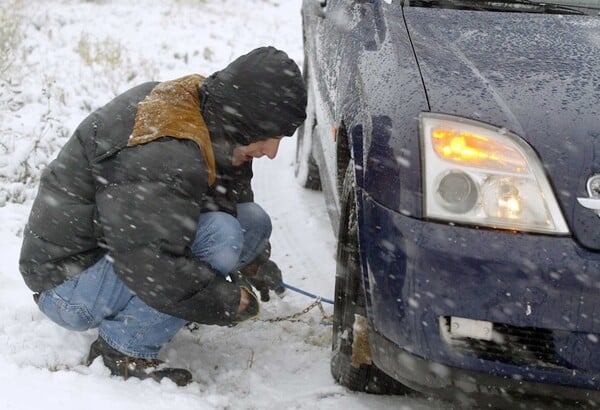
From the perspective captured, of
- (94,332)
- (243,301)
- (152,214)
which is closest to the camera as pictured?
(152,214)

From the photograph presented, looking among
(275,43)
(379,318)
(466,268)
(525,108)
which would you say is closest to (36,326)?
(379,318)

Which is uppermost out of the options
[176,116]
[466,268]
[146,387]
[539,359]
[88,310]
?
[176,116]

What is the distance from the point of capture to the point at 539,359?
1.98 metres

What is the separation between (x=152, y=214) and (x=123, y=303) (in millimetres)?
455

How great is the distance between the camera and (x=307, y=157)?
4777mm

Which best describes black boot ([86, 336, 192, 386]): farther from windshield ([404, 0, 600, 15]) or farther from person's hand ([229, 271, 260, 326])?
windshield ([404, 0, 600, 15])

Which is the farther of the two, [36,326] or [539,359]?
[36,326]

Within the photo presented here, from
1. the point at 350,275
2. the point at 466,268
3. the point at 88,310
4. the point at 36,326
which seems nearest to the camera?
the point at 466,268

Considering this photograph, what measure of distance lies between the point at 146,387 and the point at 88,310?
332 millimetres

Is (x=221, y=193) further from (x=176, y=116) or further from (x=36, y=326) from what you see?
(x=36, y=326)

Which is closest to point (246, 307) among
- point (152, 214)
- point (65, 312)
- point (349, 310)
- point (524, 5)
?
point (349, 310)

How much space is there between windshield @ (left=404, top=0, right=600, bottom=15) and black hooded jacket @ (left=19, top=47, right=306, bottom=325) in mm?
612

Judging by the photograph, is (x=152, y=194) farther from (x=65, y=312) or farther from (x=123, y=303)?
(x=65, y=312)

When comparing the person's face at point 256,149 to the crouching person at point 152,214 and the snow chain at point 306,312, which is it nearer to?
the crouching person at point 152,214
